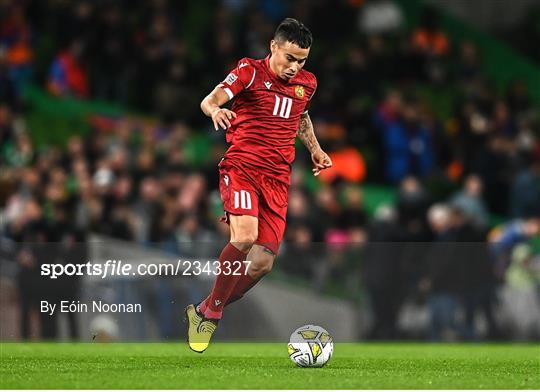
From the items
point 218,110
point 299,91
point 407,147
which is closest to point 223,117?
point 218,110

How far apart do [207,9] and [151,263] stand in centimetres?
1102

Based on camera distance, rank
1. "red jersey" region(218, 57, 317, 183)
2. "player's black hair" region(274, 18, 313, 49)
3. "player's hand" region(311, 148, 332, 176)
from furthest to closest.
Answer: "player's hand" region(311, 148, 332, 176)
"red jersey" region(218, 57, 317, 183)
"player's black hair" region(274, 18, 313, 49)

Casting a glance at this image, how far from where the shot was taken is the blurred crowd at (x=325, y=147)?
647 inches

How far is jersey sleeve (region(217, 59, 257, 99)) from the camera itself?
1109 centimetres

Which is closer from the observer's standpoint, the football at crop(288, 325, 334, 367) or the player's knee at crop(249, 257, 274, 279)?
the football at crop(288, 325, 334, 367)

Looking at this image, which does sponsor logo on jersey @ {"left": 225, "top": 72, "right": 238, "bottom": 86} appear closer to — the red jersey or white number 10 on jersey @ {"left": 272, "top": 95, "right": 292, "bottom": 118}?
the red jersey

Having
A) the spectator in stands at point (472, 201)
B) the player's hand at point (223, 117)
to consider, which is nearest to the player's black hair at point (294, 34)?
the player's hand at point (223, 117)

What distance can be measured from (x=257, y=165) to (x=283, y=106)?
0.54m

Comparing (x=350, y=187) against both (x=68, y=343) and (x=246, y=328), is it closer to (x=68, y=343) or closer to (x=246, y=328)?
(x=246, y=328)

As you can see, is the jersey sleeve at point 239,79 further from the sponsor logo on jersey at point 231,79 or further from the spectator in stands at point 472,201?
the spectator in stands at point 472,201

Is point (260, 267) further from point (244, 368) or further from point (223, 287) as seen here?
point (244, 368)

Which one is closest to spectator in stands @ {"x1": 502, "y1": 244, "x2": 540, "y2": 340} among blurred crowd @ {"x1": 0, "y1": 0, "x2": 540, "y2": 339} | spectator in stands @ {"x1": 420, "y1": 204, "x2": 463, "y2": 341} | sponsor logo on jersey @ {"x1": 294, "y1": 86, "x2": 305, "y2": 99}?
blurred crowd @ {"x1": 0, "y1": 0, "x2": 540, "y2": 339}

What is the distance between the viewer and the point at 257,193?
11539mm

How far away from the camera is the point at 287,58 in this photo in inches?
446
